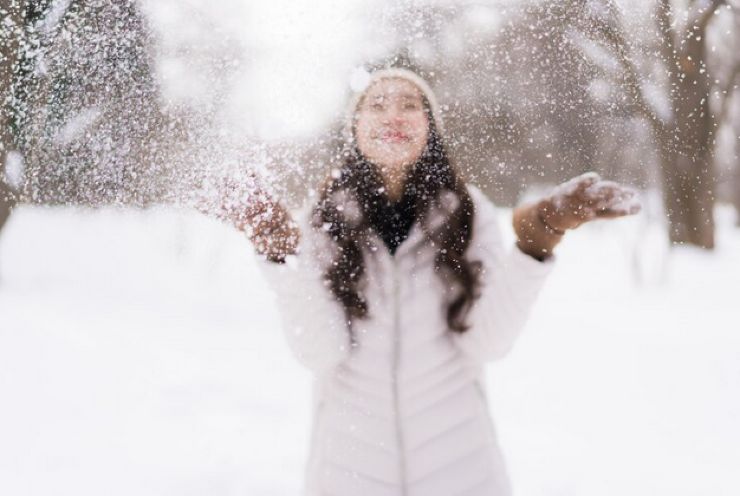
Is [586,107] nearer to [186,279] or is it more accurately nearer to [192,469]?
[192,469]

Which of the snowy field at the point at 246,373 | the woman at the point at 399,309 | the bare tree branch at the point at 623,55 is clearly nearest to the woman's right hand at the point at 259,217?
the woman at the point at 399,309

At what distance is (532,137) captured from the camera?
61cm

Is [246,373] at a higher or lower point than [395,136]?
higher

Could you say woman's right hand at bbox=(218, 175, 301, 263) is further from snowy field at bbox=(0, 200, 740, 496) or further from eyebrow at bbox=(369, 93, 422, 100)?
snowy field at bbox=(0, 200, 740, 496)

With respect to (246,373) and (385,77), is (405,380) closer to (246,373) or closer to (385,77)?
(385,77)

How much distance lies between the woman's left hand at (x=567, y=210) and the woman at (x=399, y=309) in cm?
3

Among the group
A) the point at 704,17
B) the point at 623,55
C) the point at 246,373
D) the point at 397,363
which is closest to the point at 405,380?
the point at 397,363

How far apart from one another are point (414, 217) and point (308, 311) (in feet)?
0.41

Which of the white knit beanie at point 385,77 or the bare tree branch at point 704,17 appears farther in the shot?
the bare tree branch at point 704,17

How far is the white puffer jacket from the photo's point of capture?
0.48 meters

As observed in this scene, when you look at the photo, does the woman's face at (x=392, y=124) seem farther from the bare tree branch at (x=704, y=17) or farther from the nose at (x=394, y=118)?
the bare tree branch at (x=704, y=17)

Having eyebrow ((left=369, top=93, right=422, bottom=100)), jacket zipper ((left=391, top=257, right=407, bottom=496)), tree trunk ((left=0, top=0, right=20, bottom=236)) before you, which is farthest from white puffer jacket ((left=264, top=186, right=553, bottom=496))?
tree trunk ((left=0, top=0, right=20, bottom=236))

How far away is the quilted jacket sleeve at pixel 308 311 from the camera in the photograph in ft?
1.51

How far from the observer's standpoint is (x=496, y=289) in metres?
0.47
